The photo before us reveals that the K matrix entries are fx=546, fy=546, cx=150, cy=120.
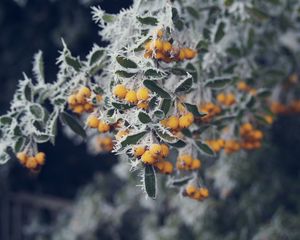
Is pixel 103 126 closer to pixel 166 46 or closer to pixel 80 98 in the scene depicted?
pixel 80 98

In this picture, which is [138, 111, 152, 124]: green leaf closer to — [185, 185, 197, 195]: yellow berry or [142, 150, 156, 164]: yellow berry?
[142, 150, 156, 164]: yellow berry

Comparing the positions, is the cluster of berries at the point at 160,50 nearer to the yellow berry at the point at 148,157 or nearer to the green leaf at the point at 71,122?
the yellow berry at the point at 148,157

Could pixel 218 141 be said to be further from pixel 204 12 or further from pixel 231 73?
pixel 204 12

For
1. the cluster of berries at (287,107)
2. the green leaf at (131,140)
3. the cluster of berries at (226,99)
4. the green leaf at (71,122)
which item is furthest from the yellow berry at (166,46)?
the cluster of berries at (287,107)

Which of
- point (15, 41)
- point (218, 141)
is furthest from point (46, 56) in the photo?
point (218, 141)

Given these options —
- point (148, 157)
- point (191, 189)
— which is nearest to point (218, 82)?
point (191, 189)

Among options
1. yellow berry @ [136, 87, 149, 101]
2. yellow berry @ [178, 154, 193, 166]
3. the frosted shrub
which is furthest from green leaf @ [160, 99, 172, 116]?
yellow berry @ [178, 154, 193, 166]

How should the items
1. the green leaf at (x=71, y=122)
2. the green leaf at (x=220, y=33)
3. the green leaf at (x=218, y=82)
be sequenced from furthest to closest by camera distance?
the green leaf at (x=220, y=33), the green leaf at (x=218, y=82), the green leaf at (x=71, y=122)
